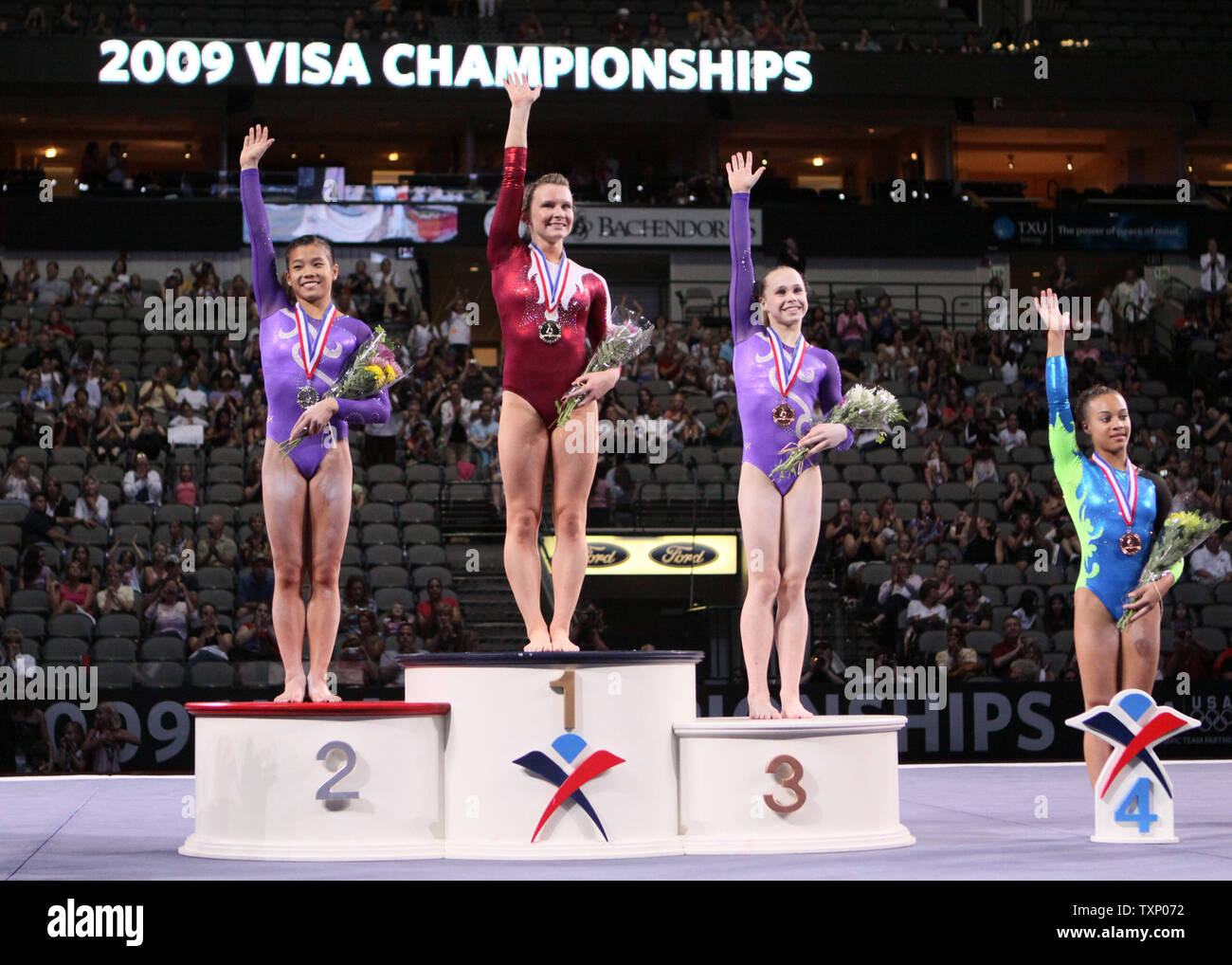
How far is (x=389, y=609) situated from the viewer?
1416 centimetres

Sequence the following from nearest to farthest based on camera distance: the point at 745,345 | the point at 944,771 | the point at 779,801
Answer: the point at 779,801 → the point at 745,345 → the point at 944,771

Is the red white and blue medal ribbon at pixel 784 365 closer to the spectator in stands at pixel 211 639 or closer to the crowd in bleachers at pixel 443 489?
the crowd in bleachers at pixel 443 489

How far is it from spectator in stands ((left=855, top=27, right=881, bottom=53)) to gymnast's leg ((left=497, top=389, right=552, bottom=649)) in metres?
18.9

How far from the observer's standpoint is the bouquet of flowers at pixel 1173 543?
756 cm

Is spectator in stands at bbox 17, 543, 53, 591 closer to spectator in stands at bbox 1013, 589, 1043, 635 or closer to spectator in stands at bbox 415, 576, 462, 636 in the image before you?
spectator in stands at bbox 415, 576, 462, 636

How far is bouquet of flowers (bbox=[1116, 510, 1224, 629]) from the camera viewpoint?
7.56m

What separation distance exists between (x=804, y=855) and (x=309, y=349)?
319 centimetres

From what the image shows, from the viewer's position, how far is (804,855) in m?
6.92

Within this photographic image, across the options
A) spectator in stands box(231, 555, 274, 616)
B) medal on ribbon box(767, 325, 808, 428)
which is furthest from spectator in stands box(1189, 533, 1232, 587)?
medal on ribbon box(767, 325, 808, 428)

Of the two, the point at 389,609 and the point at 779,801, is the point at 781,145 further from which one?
the point at 779,801

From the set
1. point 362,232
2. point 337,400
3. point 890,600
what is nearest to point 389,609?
point 890,600

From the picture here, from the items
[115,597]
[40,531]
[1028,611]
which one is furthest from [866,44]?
[115,597]

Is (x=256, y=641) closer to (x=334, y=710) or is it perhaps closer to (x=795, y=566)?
(x=334, y=710)

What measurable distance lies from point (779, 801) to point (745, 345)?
2.19 metres
